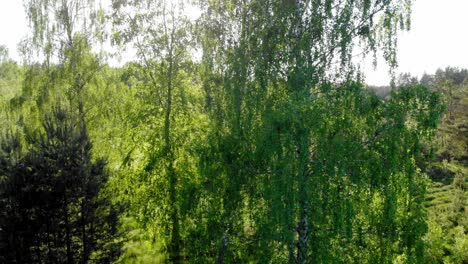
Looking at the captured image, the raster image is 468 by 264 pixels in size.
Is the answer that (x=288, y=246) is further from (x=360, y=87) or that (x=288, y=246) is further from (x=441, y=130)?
(x=441, y=130)

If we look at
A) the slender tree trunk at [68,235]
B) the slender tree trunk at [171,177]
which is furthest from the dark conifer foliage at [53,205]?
the slender tree trunk at [171,177]

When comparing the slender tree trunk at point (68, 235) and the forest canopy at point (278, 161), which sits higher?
the forest canopy at point (278, 161)

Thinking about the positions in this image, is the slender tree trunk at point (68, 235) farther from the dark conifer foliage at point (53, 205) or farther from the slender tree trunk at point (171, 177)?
the slender tree trunk at point (171, 177)

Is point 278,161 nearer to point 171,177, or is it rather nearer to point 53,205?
point 171,177

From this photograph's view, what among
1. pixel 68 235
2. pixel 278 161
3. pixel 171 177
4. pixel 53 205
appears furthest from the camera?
pixel 171 177

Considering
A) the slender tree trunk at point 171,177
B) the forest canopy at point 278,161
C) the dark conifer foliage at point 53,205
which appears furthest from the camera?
the slender tree trunk at point 171,177

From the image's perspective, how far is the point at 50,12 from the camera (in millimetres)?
19328

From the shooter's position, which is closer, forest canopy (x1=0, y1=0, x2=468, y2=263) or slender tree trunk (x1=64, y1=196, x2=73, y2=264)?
forest canopy (x1=0, y1=0, x2=468, y2=263)

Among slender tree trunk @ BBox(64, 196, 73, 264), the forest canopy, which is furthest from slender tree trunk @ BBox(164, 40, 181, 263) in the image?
slender tree trunk @ BBox(64, 196, 73, 264)

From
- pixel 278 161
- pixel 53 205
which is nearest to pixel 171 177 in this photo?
pixel 53 205

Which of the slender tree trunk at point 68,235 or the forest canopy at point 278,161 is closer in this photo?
the forest canopy at point 278,161

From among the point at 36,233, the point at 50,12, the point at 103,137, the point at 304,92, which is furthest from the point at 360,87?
the point at 50,12

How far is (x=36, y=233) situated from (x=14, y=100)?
35.2 feet

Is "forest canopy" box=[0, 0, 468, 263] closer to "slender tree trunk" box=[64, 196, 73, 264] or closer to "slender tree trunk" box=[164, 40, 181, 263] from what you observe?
"slender tree trunk" box=[64, 196, 73, 264]
